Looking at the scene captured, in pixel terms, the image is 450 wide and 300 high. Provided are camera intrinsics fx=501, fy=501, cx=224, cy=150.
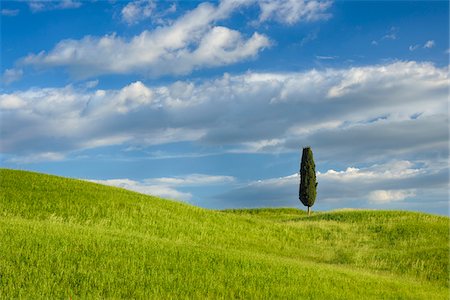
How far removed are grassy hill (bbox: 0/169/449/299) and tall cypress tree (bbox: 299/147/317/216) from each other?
16.1 metres

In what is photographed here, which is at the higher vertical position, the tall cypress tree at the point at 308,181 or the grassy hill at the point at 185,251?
the tall cypress tree at the point at 308,181

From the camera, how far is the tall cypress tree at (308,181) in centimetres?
6619

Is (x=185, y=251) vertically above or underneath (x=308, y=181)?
underneath

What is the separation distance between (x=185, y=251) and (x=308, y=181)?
4613 centimetres

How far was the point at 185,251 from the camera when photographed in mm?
22328

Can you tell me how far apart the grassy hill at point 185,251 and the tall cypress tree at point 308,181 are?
1615cm

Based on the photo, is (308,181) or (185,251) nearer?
(185,251)

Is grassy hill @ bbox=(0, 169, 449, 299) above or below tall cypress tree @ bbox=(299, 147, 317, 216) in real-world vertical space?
below

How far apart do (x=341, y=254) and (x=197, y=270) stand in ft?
57.4

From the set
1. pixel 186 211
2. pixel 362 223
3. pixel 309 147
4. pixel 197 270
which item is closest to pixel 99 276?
pixel 197 270

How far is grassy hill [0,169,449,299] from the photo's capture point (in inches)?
677

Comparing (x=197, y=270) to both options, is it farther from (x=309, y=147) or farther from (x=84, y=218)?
(x=309, y=147)

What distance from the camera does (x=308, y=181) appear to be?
6662 cm

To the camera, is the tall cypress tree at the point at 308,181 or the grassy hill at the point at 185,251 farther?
the tall cypress tree at the point at 308,181
